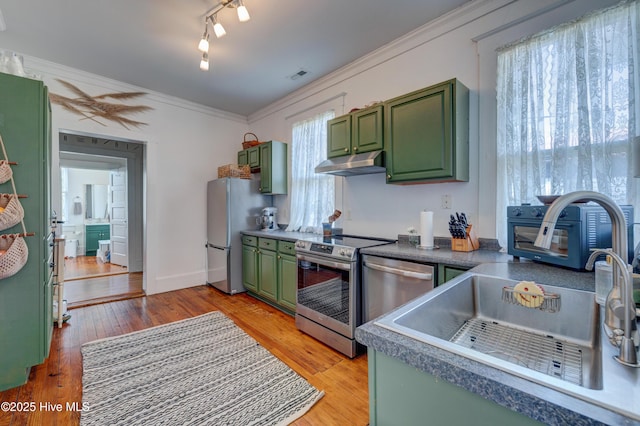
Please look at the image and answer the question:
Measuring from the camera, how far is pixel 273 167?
13.4 feet

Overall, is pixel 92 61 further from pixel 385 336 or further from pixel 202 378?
pixel 385 336

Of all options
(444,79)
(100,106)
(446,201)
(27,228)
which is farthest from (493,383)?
A: (100,106)

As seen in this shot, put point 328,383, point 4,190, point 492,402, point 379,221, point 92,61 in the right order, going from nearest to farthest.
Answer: point 492,402 → point 4,190 → point 328,383 → point 379,221 → point 92,61

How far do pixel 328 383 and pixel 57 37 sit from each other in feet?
13.4

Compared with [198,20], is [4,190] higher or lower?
lower

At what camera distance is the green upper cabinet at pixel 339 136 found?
2927mm

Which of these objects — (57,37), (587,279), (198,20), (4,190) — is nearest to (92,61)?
(57,37)

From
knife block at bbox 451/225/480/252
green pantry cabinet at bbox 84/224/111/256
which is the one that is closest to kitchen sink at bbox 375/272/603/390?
knife block at bbox 451/225/480/252

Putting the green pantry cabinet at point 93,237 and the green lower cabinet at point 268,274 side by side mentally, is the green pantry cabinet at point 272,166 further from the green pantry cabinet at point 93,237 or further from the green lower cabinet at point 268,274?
the green pantry cabinet at point 93,237

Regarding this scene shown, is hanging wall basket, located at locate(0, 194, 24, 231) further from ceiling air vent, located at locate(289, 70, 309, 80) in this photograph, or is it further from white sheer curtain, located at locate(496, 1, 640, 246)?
white sheer curtain, located at locate(496, 1, 640, 246)

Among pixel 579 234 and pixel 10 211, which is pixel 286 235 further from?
pixel 579 234

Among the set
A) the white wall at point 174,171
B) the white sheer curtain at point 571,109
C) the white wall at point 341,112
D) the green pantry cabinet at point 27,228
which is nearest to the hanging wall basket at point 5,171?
the green pantry cabinet at point 27,228

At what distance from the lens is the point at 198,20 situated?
2514mm

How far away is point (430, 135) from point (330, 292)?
5.32 feet
